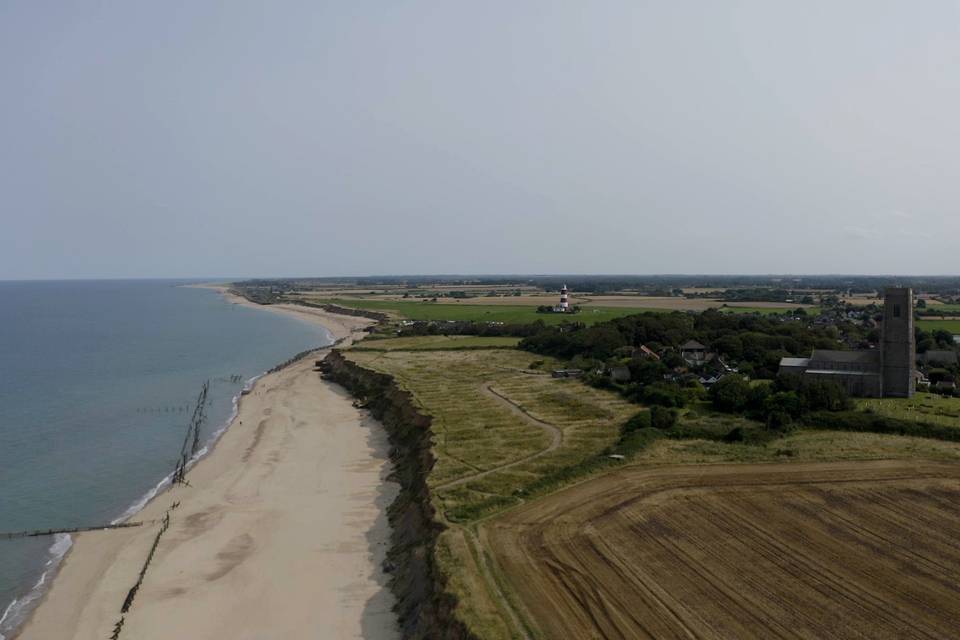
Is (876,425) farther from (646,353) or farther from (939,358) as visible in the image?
(646,353)

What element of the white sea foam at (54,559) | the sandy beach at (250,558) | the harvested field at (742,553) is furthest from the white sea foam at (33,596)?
the harvested field at (742,553)

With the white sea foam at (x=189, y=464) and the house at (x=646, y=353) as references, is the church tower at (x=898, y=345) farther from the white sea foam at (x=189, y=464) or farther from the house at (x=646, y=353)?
the white sea foam at (x=189, y=464)

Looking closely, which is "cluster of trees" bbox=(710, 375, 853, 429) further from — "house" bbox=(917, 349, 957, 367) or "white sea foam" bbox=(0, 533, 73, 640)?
"white sea foam" bbox=(0, 533, 73, 640)

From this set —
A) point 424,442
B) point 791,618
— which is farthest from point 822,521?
point 424,442

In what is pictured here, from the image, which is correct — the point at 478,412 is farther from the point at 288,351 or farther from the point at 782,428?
the point at 288,351

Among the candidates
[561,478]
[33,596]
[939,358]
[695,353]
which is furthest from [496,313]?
[33,596]

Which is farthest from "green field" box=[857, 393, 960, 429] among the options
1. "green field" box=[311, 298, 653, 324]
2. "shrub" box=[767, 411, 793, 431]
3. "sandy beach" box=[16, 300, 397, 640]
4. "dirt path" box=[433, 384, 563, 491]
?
"green field" box=[311, 298, 653, 324]
